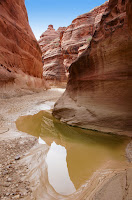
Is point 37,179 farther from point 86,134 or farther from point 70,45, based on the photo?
point 70,45

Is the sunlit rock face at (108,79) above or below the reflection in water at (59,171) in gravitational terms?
above

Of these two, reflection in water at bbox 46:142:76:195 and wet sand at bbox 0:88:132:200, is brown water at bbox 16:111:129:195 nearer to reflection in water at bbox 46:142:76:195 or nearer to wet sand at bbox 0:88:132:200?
reflection in water at bbox 46:142:76:195

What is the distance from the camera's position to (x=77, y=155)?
9.45 ft

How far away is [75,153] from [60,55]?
32514mm

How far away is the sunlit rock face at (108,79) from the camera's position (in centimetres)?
416


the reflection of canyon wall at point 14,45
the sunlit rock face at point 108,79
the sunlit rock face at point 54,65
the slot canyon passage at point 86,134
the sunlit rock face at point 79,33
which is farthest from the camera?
the sunlit rock face at point 54,65

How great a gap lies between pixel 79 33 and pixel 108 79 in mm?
28256

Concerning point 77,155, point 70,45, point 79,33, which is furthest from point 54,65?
point 77,155

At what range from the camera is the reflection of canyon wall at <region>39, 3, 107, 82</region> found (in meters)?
27.4

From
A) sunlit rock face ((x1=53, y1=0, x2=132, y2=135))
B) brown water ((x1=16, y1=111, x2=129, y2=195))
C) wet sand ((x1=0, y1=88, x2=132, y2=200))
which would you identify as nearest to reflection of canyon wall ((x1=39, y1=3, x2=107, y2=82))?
sunlit rock face ((x1=53, y1=0, x2=132, y2=135))

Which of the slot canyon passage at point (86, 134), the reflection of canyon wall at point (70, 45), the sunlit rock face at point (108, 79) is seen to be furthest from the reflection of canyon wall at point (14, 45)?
the reflection of canyon wall at point (70, 45)

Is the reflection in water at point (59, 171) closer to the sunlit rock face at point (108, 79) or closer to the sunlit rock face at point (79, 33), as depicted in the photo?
the sunlit rock face at point (108, 79)

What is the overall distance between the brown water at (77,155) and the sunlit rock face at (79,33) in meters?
25.9

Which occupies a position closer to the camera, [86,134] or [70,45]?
[86,134]
